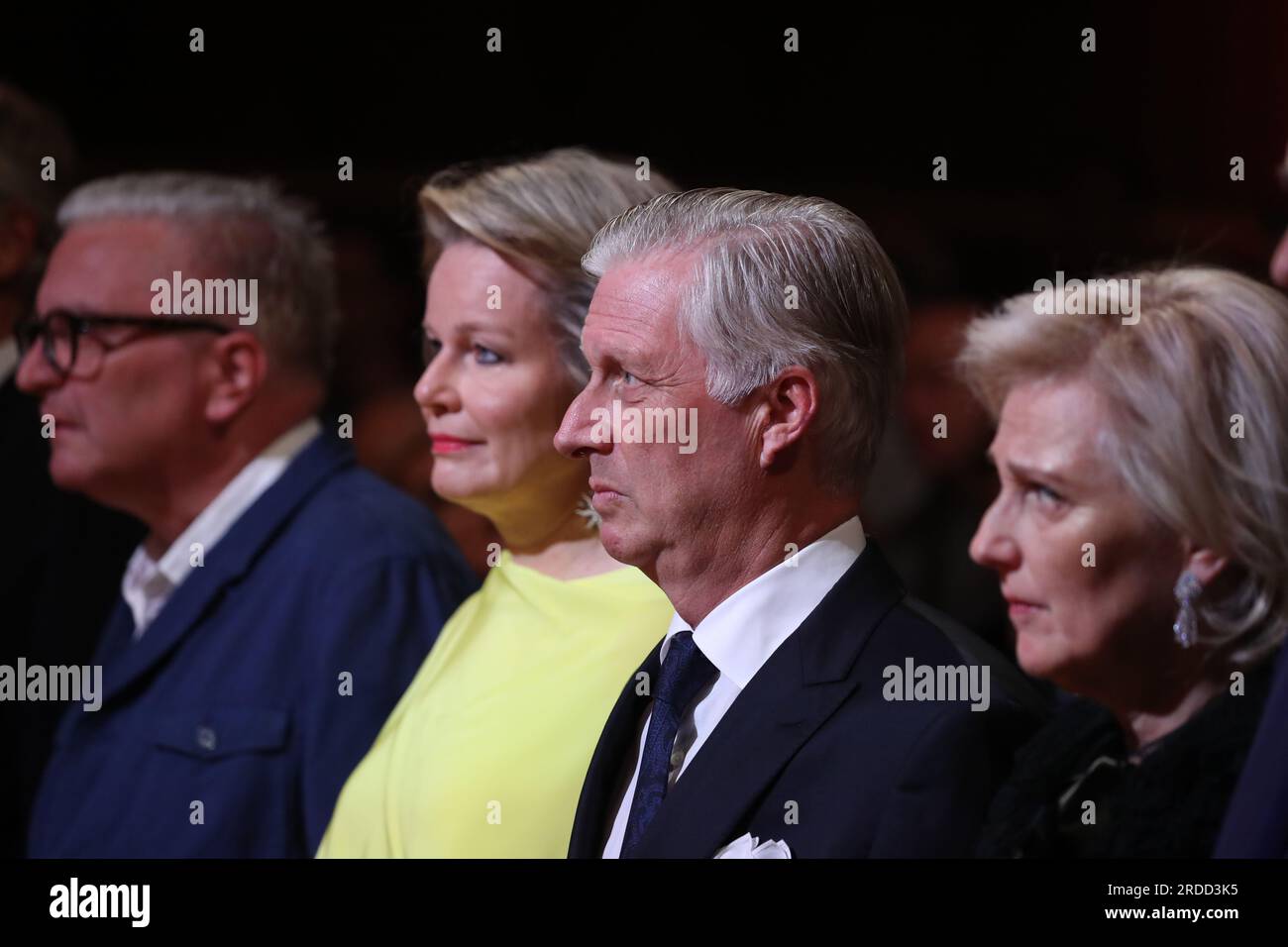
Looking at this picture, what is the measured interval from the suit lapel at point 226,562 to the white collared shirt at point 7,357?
615 mm

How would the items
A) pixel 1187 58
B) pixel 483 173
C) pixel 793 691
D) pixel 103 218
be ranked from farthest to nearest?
pixel 103 218
pixel 1187 58
pixel 483 173
pixel 793 691

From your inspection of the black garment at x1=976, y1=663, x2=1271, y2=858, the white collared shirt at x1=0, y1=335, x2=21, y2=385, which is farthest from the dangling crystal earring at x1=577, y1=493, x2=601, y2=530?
the white collared shirt at x1=0, y1=335, x2=21, y2=385

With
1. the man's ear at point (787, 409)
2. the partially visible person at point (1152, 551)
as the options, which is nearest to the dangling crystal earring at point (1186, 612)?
the partially visible person at point (1152, 551)

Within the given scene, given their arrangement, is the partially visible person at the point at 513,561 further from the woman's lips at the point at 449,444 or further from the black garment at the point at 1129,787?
the black garment at the point at 1129,787

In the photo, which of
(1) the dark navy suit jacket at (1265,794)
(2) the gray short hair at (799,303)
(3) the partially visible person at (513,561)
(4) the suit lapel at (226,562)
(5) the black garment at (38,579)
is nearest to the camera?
(1) the dark navy suit jacket at (1265,794)

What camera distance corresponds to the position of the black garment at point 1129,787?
6.22 ft

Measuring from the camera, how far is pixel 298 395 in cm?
266

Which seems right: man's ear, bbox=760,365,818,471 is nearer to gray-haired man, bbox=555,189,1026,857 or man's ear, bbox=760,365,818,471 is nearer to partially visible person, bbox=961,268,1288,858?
gray-haired man, bbox=555,189,1026,857

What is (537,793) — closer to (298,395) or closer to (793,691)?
(793,691)

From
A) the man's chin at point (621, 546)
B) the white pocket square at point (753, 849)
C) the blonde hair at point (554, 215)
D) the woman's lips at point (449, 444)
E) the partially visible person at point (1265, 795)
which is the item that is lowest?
the white pocket square at point (753, 849)

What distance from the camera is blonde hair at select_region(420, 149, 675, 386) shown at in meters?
2.17

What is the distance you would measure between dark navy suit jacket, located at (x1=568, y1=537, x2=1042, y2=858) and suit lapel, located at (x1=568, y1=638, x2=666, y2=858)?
0.36 feet

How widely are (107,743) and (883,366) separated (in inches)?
51.6

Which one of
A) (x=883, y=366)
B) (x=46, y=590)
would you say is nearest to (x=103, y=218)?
(x=46, y=590)
